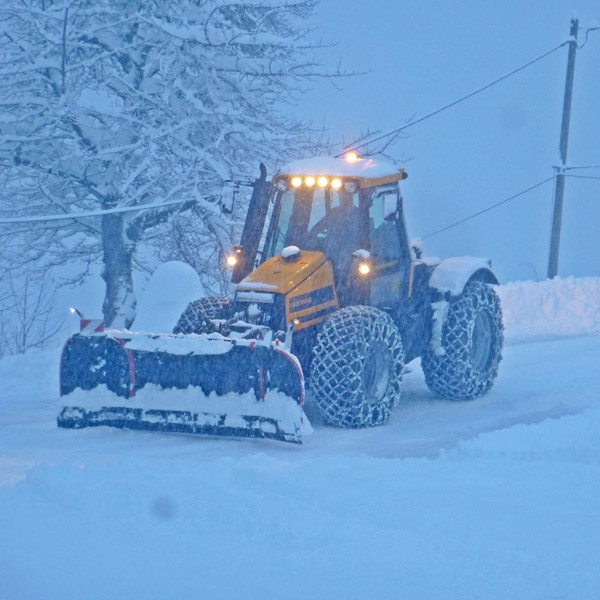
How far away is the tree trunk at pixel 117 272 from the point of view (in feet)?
45.7

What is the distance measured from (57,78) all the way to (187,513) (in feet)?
31.7

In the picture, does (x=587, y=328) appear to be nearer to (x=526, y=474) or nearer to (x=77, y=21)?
(x=526, y=474)

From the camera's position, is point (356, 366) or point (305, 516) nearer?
point (305, 516)

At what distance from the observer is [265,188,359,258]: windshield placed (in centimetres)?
797

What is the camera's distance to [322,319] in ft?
25.7

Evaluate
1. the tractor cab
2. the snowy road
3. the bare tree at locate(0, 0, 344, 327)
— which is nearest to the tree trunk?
the bare tree at locate(0, 0, 344, 327)

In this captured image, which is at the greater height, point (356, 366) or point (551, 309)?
point (356, 366)

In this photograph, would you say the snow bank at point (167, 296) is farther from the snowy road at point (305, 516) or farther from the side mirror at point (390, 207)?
the side mirror at point (390, 207)

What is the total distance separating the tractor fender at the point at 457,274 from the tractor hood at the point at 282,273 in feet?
4.78

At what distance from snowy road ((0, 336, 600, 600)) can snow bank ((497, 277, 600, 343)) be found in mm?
5864

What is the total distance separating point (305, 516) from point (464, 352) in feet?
13.0

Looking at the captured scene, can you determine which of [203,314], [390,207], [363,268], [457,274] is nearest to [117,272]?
[203,314]

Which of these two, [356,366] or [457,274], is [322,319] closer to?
[356,366]

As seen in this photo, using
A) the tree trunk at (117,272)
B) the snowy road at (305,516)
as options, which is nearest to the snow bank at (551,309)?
the tree trunk at (117,272)
